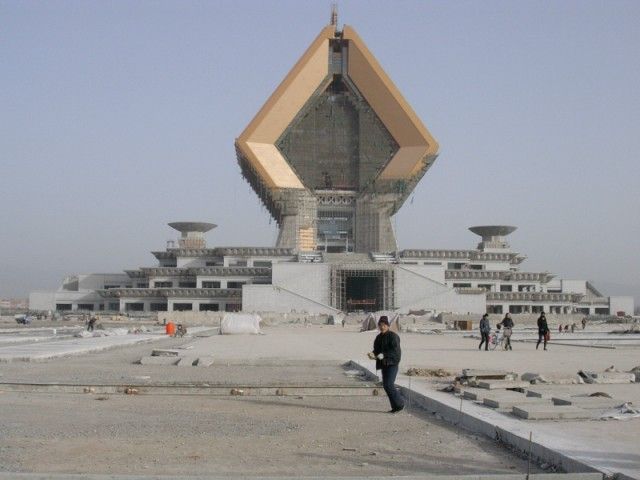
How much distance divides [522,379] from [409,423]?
4128 mm

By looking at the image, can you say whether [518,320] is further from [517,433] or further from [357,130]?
[517,433]

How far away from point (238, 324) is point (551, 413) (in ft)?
93.8

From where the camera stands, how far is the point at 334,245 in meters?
79.2

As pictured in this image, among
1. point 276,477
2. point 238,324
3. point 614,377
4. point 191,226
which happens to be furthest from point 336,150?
point 276,477

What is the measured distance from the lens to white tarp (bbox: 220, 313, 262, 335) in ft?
116

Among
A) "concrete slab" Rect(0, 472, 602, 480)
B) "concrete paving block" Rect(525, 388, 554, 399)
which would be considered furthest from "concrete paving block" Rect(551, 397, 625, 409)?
"concrete slab" Rect(0, 472, 602, 480)

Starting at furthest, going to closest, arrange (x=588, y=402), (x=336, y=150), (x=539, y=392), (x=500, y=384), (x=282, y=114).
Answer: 1. (x=336, y=150)
2. (x=282, y=114)
3. (x=500, y=384)
4. (x=539, y=392)
5. (x=588, y=402)

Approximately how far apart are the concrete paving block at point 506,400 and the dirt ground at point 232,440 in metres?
0.71

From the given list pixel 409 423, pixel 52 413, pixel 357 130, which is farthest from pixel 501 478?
pixel 357 130

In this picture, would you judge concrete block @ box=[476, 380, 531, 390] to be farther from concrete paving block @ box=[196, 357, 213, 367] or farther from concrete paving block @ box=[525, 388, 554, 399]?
concrete paving block @ box=[196, 357, 213, 367]

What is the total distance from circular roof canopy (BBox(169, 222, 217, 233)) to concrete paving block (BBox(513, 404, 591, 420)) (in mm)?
74089

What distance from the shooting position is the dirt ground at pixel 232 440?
19.9ft

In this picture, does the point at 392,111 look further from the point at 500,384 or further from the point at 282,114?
the point at 500,384

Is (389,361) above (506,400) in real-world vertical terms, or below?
above
